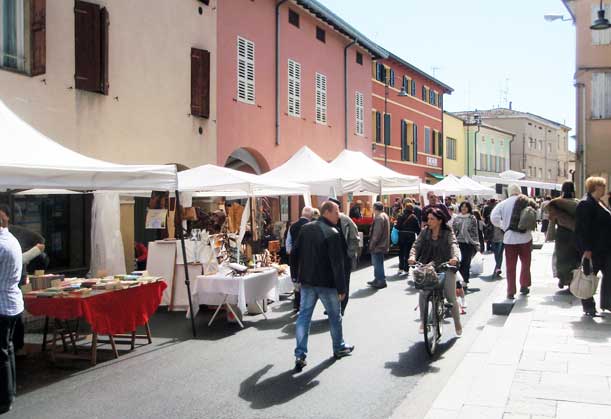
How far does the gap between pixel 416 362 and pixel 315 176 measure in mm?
9264

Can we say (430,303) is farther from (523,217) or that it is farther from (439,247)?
(523,217)

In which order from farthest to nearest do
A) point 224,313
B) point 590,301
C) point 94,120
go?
point 94,120, point 224,313, point 590,301

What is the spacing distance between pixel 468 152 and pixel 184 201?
4208 cm

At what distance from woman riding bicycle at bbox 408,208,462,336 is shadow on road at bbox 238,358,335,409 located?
1.86 metres

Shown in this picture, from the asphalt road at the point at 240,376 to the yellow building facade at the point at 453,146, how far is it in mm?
37320

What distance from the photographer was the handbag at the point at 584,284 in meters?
8.59

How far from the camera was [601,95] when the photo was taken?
28.2 m

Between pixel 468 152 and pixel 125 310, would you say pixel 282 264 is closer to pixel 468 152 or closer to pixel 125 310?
pixel 125 310

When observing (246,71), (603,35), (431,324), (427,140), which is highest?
(603,35)

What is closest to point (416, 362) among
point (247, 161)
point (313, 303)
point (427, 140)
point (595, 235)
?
point (313, 303)

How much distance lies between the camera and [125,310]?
8.16 m

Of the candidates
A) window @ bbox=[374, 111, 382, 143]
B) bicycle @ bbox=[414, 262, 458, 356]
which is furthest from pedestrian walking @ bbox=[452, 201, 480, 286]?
window @ bbox=[374, 111, 382, 143]

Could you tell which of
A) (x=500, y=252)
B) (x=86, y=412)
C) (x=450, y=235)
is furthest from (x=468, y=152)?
(x=86, y=412)

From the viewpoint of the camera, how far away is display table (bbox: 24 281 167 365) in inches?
296
